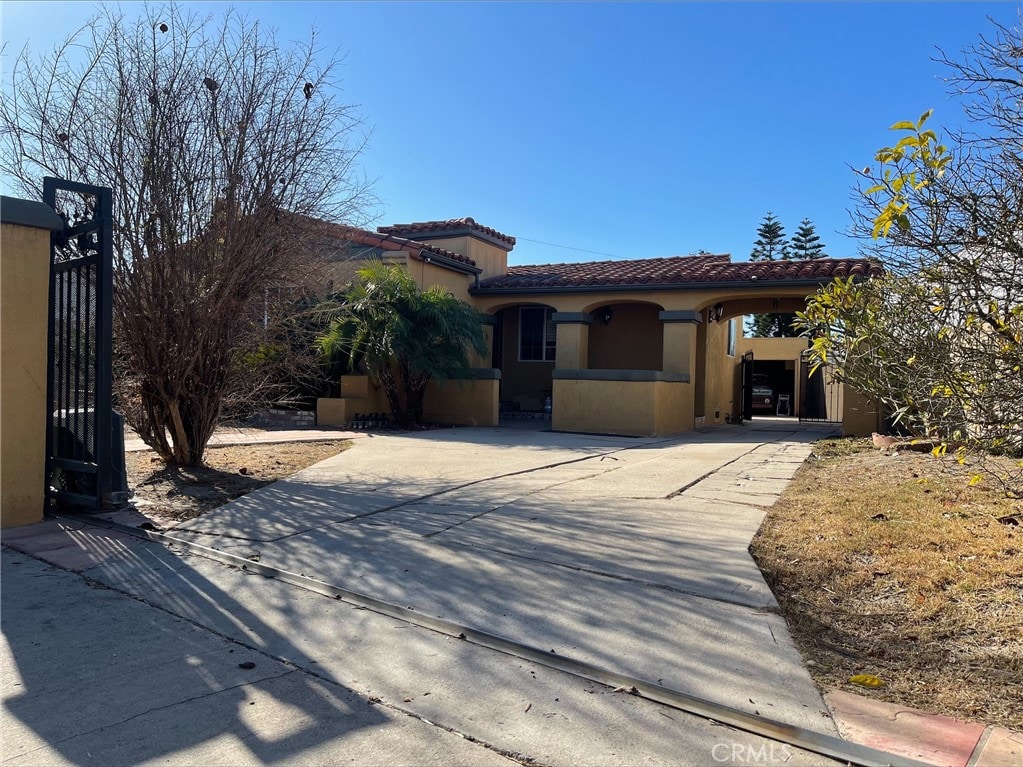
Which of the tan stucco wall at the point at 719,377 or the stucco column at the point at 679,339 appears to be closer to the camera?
the stucco column at the point at 679,339

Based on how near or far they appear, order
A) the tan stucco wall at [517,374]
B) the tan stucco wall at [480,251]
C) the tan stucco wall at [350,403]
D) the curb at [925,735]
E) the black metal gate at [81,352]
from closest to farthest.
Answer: the curb at [925,735] < the black metal gate at [81,352] < the tan stucco wall at [350,403] < the tan stucco wall at [480,251] < the tan stucco wall at [517,374]

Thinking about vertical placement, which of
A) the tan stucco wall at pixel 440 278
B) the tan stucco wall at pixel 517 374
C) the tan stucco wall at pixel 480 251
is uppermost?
the tan stucco wall at pixel 480 251

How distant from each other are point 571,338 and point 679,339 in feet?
9.08

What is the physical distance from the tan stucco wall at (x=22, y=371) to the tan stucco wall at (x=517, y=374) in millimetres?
14980

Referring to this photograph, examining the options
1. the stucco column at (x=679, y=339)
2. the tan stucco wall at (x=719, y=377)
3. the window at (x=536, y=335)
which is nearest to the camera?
the stucco column at (x=679, y=339)

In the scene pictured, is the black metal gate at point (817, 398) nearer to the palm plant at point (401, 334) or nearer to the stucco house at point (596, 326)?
the stucco house at point (596, 326)

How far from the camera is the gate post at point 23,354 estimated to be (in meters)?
6.05

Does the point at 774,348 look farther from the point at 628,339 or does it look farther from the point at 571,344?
the point at 571,344

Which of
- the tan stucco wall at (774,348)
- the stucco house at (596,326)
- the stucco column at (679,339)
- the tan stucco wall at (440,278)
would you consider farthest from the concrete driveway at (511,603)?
the tan stucco wall at (774,348)

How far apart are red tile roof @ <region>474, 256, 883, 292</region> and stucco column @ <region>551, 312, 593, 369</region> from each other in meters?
0.79

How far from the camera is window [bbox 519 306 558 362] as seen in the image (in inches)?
816

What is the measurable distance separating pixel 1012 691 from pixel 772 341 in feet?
101

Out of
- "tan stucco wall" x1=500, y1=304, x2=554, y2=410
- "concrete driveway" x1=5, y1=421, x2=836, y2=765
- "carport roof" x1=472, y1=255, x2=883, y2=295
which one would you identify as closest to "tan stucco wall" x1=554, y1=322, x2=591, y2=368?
"carport roof" x1=472, y1=255, x2=883, y2=295

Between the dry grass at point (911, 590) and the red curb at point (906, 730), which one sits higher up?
the dry grass at point (911, 590)
